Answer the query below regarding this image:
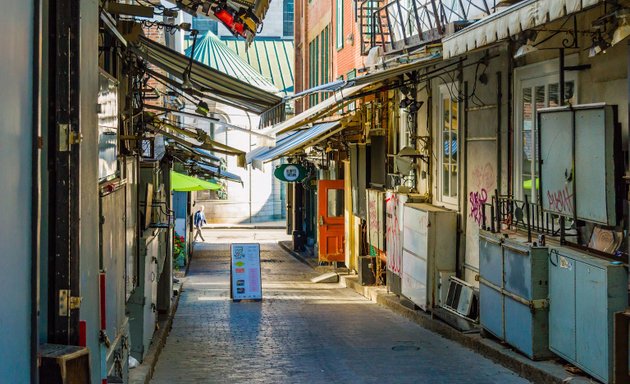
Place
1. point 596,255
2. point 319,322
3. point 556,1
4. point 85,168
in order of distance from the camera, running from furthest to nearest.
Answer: point 319,322 < point 596,255 < point 556,1 < point 85,168

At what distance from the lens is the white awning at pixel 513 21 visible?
8047 mm

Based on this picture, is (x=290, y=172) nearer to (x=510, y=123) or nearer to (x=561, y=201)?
(x=510, y=123)

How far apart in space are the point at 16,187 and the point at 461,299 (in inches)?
452

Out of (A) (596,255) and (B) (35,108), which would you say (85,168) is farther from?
(A) (596,255)

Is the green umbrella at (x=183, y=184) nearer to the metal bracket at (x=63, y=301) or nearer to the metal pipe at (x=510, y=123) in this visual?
the metal pipe at (x=510, y=123)

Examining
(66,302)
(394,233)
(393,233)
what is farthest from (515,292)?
(393,233)

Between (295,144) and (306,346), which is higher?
(295,144)

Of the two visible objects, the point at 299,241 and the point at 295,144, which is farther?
the point at 299,241

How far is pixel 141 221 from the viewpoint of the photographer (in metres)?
12.6

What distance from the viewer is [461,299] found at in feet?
48.4

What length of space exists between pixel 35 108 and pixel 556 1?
5.32 meters

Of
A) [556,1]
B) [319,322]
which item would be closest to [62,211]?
[556,1]

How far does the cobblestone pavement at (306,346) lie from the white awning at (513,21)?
383 centimetres

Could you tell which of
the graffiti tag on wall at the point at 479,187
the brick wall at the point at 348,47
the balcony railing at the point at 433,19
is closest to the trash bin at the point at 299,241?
the brick wall at the point at 348,47
